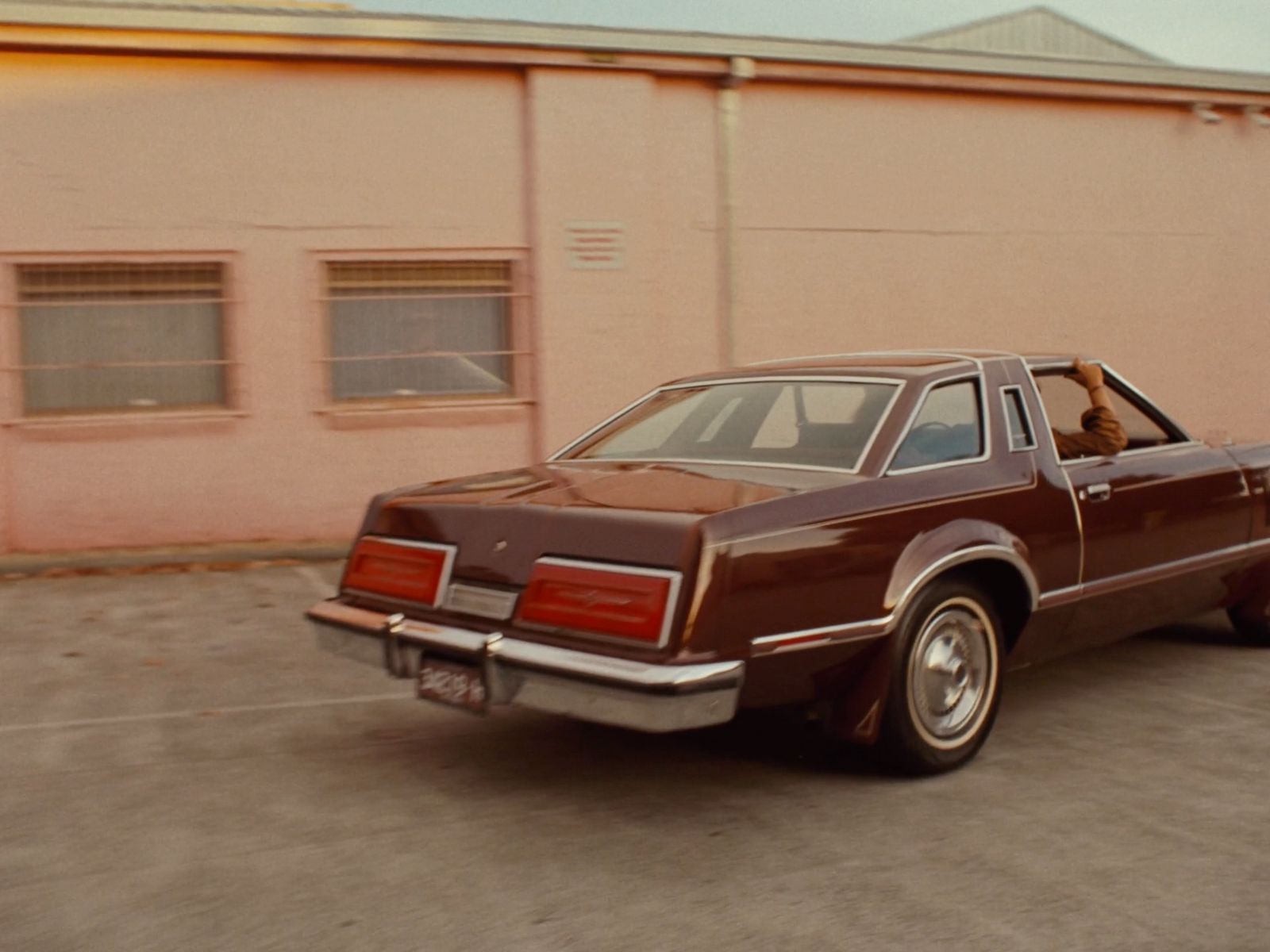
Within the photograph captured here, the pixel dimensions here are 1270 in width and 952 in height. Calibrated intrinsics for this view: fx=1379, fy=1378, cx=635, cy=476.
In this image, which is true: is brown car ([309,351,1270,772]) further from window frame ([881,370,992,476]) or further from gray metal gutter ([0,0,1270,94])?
gray metal gutter ([0,0,1270,94])

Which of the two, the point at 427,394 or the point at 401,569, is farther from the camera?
the point at 427,394

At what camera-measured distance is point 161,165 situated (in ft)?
33.1

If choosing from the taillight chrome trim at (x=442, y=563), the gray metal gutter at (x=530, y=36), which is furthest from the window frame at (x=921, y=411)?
the gray metal gutter at (x=530, y=36)

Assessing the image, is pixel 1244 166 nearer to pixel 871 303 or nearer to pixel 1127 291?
pixel 1127 291

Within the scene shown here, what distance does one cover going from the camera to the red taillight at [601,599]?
3920 millimetres

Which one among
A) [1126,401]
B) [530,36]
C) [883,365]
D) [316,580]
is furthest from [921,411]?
[530,36]

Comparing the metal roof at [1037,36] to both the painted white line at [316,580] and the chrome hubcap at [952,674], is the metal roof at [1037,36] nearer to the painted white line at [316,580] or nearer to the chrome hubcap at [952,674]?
the painted white line at [316,580]

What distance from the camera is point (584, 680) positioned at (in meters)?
3.93

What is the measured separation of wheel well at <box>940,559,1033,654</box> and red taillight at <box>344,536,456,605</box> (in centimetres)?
175

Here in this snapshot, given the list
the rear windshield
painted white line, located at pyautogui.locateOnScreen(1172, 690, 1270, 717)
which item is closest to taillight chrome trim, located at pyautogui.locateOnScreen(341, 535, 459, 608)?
the rear windshield

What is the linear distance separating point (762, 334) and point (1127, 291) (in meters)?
4.04

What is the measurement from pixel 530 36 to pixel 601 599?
761 centimetres

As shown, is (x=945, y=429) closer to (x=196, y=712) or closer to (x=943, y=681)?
(x=943, y=681)

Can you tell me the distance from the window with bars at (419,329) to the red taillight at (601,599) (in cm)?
685
